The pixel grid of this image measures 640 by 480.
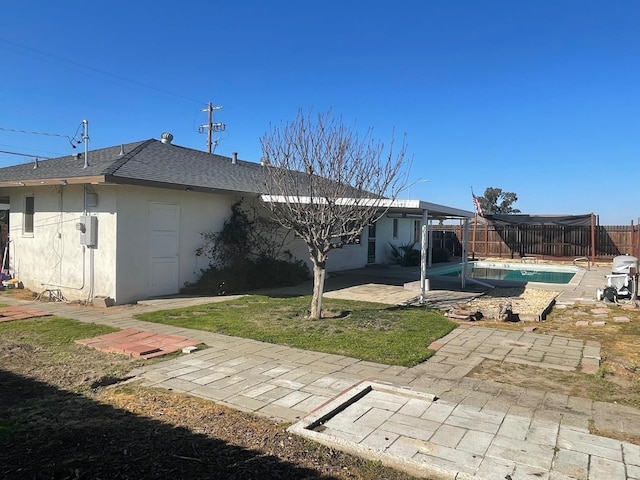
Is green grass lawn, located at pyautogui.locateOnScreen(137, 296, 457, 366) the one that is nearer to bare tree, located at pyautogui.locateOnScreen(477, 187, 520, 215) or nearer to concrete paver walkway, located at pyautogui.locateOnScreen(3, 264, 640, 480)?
concrete paver walkway, located at pyautogui.locateOnScreen(3, 264, 640, 480)

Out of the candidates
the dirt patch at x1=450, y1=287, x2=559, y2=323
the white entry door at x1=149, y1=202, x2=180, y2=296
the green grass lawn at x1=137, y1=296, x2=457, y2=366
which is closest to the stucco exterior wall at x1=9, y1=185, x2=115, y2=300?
the white entry door at x1=149, y1=202, x2=180, y2=296

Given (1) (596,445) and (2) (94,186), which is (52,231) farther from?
(1) (596,445)

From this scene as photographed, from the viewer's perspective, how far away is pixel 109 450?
3.38 m

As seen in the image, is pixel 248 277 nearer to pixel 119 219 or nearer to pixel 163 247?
pixel 163 247

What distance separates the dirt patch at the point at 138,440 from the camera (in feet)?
10.2

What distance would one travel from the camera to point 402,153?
8867 mm

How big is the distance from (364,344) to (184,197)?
6997mm

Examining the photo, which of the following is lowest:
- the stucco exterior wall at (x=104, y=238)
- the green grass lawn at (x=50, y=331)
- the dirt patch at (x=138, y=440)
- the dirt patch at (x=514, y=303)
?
the dirt patch at (x=138, y=440)

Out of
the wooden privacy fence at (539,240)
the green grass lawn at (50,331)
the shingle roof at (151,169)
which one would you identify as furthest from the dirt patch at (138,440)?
the wooden privacy fence at (539,240)

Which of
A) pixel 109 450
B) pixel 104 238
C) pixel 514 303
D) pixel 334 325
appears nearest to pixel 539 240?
pixel 514 303

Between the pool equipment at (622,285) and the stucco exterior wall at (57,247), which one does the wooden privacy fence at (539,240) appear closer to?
the pool equipment at (622,285)

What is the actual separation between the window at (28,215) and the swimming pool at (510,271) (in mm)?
14180

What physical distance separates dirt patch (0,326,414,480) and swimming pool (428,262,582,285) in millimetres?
15906

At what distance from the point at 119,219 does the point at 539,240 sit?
78.2 feet
